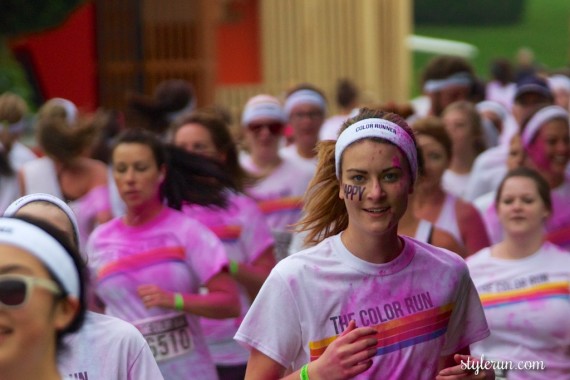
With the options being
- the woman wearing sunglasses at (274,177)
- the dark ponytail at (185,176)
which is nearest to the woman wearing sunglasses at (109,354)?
the dark ponytail at (185,176)

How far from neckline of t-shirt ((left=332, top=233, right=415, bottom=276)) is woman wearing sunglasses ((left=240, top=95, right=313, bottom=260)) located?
3976 millimetres

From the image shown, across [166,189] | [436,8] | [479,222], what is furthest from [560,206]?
[436,8]

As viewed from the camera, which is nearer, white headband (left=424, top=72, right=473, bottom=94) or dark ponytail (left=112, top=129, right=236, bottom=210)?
dark ponytail (left=112, top=129, right=236, bottom=210)

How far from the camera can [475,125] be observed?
33.3 ft

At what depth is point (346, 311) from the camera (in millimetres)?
4445

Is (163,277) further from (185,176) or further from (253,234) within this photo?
(253,234)

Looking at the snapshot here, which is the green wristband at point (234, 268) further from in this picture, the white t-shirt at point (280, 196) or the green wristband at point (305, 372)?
the green wristband at point (305, 372)

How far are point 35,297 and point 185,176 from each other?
14.0 ft

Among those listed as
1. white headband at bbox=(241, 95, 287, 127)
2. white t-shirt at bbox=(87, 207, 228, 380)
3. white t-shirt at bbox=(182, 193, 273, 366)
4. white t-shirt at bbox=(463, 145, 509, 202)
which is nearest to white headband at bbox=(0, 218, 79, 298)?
white t-shirt at bbox=(87, 207, 228, 380)

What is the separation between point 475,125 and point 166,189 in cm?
363

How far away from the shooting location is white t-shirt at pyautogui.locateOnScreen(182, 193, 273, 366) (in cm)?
764

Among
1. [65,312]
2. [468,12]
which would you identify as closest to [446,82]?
[65,312]

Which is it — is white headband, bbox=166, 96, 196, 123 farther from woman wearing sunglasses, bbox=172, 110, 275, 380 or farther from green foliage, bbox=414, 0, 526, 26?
green foliage, bbox=414, 0, 526, 26

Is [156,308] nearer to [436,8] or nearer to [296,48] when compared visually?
[296,48]
